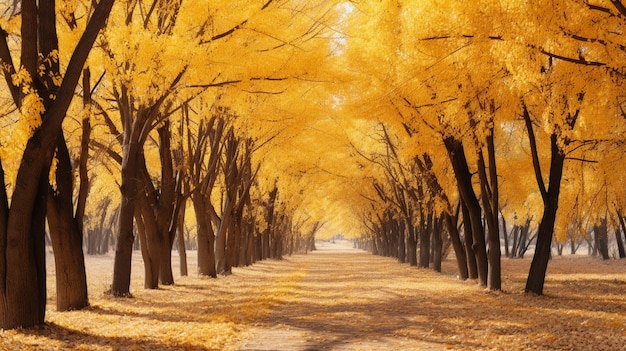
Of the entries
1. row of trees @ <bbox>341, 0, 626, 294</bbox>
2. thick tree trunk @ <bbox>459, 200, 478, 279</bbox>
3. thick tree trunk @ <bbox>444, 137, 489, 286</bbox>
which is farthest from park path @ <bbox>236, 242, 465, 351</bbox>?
row of trees @ <bbox>341, 0, 626, 294</bbox>

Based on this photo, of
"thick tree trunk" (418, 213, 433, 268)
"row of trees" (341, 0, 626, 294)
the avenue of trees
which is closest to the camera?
the avenue of trees

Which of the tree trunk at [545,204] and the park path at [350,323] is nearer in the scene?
the park path at [350,323]

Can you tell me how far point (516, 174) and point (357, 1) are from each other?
11981mm

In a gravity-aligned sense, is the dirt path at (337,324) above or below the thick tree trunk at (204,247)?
below

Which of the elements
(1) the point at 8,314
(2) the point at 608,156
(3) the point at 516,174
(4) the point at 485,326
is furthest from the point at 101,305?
(3) the point at 516,174

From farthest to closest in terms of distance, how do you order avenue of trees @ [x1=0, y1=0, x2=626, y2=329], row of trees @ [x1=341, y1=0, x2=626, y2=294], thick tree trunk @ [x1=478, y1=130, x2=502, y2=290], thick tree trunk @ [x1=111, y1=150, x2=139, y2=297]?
thick tree trunk @ [x1=478, y1=130, x2=502, y2=290] → thick tree trunk @ [x1=111, y1=150, x2=139, y2=297] → row of trees @ [x1=341, y1=0, x2=626, y2=294] → avenue of trees @ [x1=0, y1=0, x2=626, y2=329]

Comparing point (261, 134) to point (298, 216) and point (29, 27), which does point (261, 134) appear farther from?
point (298, 216)

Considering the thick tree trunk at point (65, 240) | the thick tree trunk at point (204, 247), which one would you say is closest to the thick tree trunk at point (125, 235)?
the thick tree trunk at point (65, 240)

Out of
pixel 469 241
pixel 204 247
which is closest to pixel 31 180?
pixel 469 241

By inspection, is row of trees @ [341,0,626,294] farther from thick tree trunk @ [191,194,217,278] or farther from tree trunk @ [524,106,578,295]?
thick tree trunk @ [191,194,217,278]

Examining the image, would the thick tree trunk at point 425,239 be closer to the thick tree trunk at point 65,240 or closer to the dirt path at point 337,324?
the dirt path at point 337,324

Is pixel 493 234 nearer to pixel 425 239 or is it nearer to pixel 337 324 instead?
pixel 337 324

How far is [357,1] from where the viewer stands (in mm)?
12812

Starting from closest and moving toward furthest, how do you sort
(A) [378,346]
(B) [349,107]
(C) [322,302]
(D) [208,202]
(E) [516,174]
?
1. (A) [378,346]
2. (C) [322,302]
3. (B) [349,107]
4. (E) [516,174]
5. (D) [208,202]
